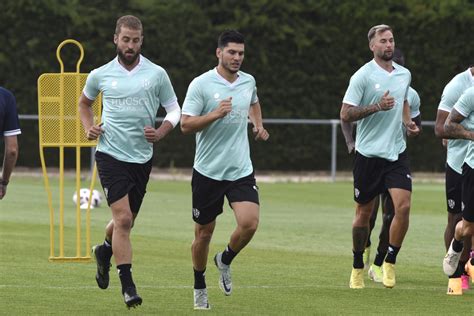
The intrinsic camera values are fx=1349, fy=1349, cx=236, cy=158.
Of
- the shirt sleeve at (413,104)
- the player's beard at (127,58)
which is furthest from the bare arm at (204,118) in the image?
the shirt sleeve at (413,104)

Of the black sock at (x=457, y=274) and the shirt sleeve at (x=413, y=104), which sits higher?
the shirt sleeve at (x=413, y=104)

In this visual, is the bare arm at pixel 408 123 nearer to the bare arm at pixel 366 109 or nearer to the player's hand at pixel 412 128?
the player's hand at pixel 412 128

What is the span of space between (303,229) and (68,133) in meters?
5.67

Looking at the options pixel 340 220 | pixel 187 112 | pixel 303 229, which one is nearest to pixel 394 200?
pixel 187 112

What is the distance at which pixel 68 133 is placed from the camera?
14.7 meters

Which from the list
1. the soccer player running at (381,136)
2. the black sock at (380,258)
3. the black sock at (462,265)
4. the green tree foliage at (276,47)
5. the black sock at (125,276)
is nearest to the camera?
the black sock at (125,276)

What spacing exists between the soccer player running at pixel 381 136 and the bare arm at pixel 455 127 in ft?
2.67

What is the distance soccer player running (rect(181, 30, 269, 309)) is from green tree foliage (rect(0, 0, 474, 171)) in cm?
1948

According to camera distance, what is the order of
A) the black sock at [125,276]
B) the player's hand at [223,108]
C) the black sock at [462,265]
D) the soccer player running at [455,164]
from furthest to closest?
1. the black sock at [462,265]
2. the soccer player running at [455,164]
3. the player's hand at [223,108]
4. the black sock at [125,276]

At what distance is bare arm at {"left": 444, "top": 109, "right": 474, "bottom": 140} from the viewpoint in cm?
1167

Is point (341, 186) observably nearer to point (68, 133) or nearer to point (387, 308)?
point (68, 133)

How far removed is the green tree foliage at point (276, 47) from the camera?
100 feet

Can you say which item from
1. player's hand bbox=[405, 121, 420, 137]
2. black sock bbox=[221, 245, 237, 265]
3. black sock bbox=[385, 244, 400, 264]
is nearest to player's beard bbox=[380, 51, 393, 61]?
player's hand bbox=[405, 121, 420, 137]

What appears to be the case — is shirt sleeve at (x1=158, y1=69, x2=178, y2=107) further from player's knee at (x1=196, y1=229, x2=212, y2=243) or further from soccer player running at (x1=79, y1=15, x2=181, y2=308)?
player's knee at (x1=196, y1=229, x2=212, y2=243)
